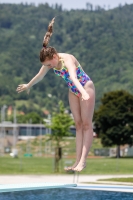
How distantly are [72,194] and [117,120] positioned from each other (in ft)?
229

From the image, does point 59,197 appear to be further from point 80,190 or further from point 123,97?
point 123,97

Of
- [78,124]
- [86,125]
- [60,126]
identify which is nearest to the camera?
[86,125]

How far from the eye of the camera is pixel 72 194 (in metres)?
11.3

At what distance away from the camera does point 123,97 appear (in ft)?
265

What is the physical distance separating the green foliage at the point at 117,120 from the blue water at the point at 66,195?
6724 centimetres

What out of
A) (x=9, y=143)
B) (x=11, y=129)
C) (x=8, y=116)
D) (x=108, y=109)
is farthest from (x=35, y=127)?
(x=108, y=109)

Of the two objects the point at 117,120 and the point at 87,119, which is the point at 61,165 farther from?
the point at 117,120

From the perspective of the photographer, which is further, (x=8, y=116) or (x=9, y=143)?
(x=8, y=116)

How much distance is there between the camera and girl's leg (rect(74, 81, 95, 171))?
363 inches

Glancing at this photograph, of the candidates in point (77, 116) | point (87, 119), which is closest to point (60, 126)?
point (77, 116)

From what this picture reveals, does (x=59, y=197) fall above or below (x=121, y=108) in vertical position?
below

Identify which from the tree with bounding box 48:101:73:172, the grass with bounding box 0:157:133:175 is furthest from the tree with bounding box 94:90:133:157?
the tree with bounding box 48:101:73:172

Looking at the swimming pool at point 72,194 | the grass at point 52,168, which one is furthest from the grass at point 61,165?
the swimming pool at point 72,194

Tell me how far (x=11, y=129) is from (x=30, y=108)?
160ft
